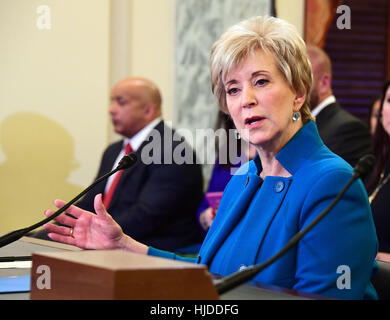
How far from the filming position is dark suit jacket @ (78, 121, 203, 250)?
4012 mm

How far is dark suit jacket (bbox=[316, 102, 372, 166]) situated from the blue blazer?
75.3 inches

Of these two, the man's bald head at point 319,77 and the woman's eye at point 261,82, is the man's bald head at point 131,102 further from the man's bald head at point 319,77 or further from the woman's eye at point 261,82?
the woman's eye at point 261,82

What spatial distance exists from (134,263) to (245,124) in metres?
0.87

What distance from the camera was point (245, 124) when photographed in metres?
1.82

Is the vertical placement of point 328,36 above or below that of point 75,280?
above

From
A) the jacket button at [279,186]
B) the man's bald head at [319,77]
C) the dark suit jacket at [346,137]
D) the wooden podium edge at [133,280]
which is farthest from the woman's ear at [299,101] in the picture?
the man's bald head at [319,77]

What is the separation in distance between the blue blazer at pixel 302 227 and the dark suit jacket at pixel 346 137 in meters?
1.91

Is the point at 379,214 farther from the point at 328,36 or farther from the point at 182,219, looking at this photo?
the point at 328,36

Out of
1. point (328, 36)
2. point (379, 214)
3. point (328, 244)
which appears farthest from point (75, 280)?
point (328, 36)

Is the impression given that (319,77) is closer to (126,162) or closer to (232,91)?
(232,91)

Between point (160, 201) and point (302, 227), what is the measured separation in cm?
251

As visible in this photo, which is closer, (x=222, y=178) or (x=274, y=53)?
(x=274, y=53)

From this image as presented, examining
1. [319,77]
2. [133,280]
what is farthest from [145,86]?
[133,280]

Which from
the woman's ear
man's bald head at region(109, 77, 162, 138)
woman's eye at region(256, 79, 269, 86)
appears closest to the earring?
the woman's ear
